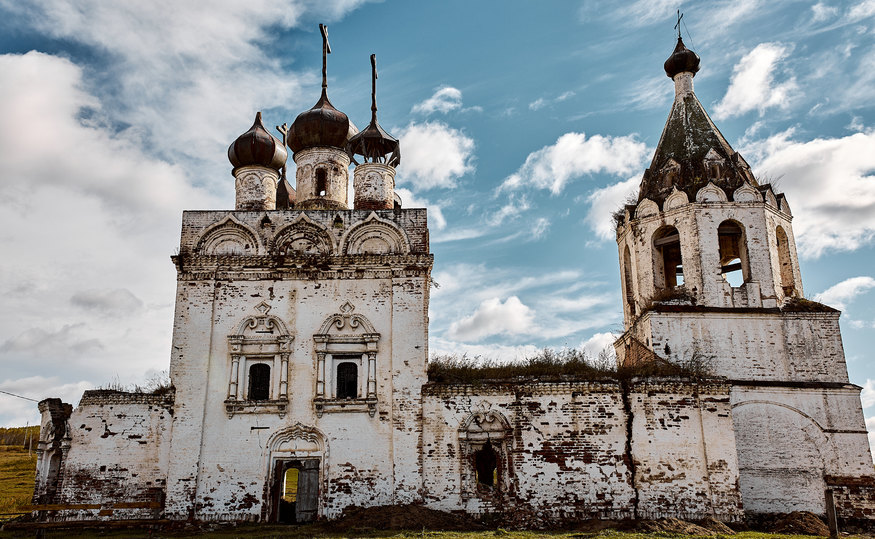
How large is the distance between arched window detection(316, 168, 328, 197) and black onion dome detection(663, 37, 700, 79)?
31.9 ft

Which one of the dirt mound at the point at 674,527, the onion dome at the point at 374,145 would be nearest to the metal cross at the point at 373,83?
the onion dome at the point at 374,145

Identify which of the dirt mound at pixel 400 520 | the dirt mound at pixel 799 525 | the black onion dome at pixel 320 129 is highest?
the black onion dome at pixel 320 129

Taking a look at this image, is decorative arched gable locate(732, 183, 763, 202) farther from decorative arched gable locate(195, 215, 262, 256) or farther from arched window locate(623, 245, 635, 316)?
decorative arched gable locate(195, 215, 262, 256)

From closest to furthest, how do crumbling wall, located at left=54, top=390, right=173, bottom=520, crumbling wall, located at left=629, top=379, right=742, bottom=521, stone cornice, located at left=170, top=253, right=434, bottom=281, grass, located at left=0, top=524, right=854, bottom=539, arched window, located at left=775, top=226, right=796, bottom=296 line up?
grass, located at left=0, top=524, right=854, bottom=539
crumbling wall, located at left=629, top=379, right=742, bottom=521
crumbling wall, located at left=54, top=390, right=173, bottom=520
stone cornice, located at left=170, top=253, right=434, bottom=281
arched window, located at left=775, top=226, right=796, bottom=296

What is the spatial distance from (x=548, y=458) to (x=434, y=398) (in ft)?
8.20

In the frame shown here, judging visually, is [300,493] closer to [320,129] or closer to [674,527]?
[674,527]

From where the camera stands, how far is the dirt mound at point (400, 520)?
12.9 m

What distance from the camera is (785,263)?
16984 millimetres

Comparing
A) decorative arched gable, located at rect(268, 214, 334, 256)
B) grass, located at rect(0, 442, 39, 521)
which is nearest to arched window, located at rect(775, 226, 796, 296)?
decorative arched gable, located at rect(268, 214, 334, 256)

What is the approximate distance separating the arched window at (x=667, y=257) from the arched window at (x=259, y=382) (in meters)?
9.19

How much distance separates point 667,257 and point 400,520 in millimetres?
9756

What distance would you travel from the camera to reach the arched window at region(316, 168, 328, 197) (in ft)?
56.3

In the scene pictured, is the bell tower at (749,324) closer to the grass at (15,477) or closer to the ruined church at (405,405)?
the ruined church at (405,405)

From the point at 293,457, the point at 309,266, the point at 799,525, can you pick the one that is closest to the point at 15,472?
the point at 293,457
